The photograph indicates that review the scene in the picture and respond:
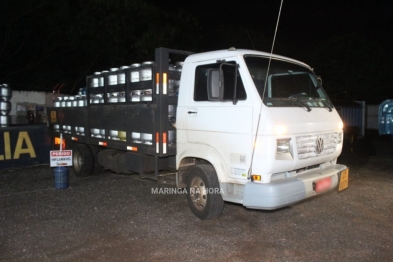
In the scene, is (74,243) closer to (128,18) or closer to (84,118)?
(84,118)

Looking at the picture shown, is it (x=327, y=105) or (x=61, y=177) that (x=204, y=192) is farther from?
(x=61, y=177)

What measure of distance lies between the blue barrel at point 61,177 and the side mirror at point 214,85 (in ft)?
13.4

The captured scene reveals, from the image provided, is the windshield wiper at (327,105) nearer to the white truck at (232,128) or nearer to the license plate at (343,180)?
the white truck at (232,128)

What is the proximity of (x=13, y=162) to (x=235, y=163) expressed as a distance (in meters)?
7.31

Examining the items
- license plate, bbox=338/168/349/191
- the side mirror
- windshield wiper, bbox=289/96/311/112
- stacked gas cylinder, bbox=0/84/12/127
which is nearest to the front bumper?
license plate, bbox=338/168/349/191

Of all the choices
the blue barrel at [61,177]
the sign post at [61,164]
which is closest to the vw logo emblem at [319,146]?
the sign post at [61,164]

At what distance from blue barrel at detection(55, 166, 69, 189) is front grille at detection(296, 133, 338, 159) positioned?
4932mm

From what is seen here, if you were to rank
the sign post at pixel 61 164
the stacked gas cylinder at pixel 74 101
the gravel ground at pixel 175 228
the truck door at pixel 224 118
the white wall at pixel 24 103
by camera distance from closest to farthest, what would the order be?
1. the gravel ground at pixel 175 228
2. the truck door at pixel 224 118
3. the sign post at pixel 61 164
4. the stacked gas cylinder at pixel 74 101
5. the white wall at pixel 24 103

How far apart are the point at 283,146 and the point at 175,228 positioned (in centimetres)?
193

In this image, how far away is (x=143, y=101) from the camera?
6332 mm

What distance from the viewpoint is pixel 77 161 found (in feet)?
29.1

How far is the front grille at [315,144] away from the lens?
16.5 ft

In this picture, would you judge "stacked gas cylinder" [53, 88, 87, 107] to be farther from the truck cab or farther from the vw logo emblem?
the vw logo emblem

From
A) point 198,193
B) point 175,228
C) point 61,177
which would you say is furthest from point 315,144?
point 61,177
